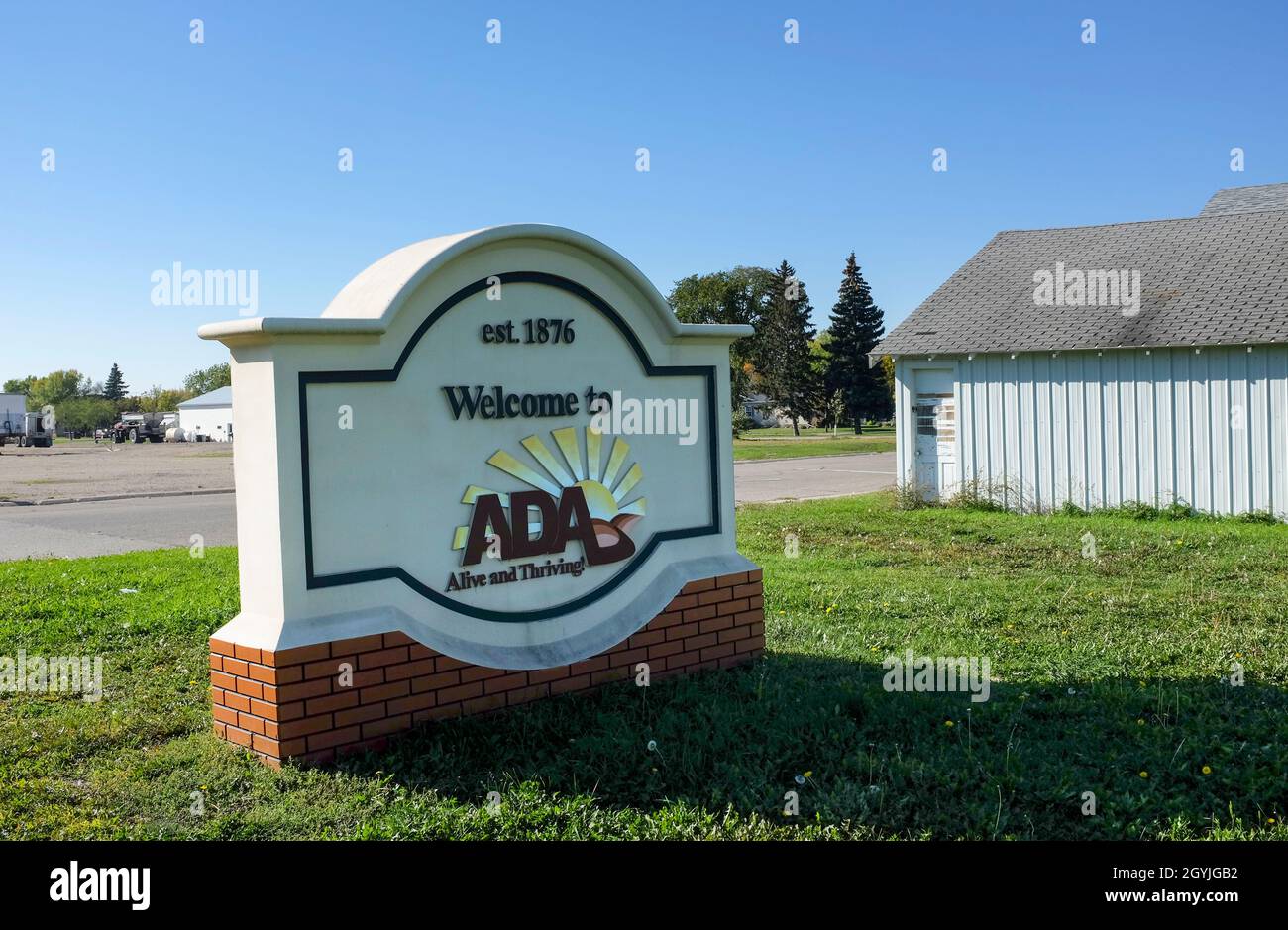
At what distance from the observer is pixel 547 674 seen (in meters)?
6.32

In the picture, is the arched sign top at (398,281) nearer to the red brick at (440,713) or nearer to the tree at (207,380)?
the red brick at (440,713)

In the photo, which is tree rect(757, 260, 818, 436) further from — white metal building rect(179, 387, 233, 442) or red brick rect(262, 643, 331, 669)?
red brick rect(262, 643, 331, 669)

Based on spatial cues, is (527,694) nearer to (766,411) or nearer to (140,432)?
(766,411)

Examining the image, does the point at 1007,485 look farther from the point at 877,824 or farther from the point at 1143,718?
the point at 877,824

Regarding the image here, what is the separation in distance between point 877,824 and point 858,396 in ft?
A: 176

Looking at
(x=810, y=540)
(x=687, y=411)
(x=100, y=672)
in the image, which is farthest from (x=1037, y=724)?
(x=810, y=540)

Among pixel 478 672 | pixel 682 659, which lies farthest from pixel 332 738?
pixel 682 659

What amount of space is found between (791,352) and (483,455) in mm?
52412

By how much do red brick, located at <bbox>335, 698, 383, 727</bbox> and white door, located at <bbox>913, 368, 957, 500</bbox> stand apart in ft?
43.8

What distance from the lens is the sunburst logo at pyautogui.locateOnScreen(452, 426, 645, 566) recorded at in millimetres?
6195

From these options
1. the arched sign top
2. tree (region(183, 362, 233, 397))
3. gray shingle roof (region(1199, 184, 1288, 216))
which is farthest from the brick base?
tree (region(183, 362, 233, 397))

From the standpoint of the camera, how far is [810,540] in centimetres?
1393

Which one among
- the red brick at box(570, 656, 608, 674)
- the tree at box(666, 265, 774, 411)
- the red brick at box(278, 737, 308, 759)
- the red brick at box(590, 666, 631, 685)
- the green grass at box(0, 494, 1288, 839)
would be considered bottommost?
the green grass at box(0, 494, 1288, 839)
